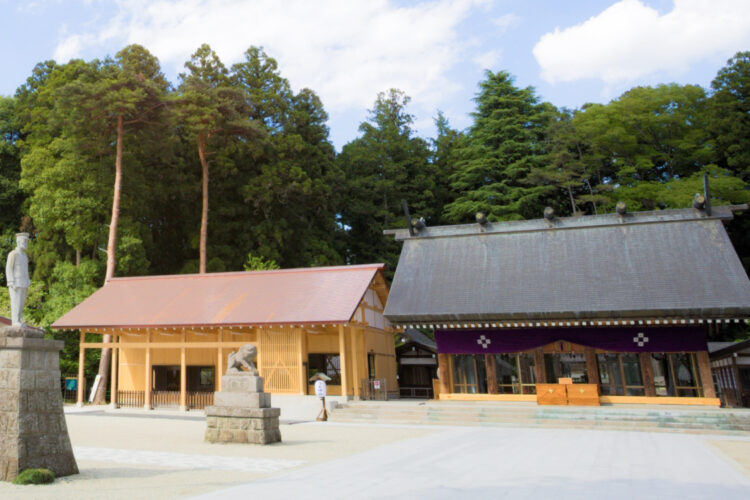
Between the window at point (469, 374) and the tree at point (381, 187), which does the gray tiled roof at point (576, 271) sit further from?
the tree at point (381, 187)

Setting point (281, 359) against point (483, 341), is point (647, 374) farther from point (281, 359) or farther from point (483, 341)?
point (281, 359)

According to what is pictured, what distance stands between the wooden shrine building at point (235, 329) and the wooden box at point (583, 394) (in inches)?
256

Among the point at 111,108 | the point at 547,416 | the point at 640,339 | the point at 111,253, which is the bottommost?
the point at 547,416

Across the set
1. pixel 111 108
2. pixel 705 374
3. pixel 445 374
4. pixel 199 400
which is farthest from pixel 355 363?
pixel 111 108

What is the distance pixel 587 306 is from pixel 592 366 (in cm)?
212

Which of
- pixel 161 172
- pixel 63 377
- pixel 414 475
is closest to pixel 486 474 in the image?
pixel 414 475

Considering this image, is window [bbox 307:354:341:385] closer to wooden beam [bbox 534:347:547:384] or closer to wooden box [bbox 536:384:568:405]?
wooden beam [bbox 534:347:547:384]

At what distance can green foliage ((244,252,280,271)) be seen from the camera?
25266mm

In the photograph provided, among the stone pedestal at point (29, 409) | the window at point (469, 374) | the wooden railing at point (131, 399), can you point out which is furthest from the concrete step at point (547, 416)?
the stone pedestal at point (29, 409)

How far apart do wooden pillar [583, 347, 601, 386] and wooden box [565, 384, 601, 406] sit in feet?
3.14

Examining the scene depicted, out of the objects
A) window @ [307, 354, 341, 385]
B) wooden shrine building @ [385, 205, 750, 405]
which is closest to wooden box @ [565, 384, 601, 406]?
wooden shrine building @ [385, 205, 750, 405]

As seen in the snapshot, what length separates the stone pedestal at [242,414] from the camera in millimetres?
9414

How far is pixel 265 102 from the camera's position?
2992cm

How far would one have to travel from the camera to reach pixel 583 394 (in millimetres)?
14500
